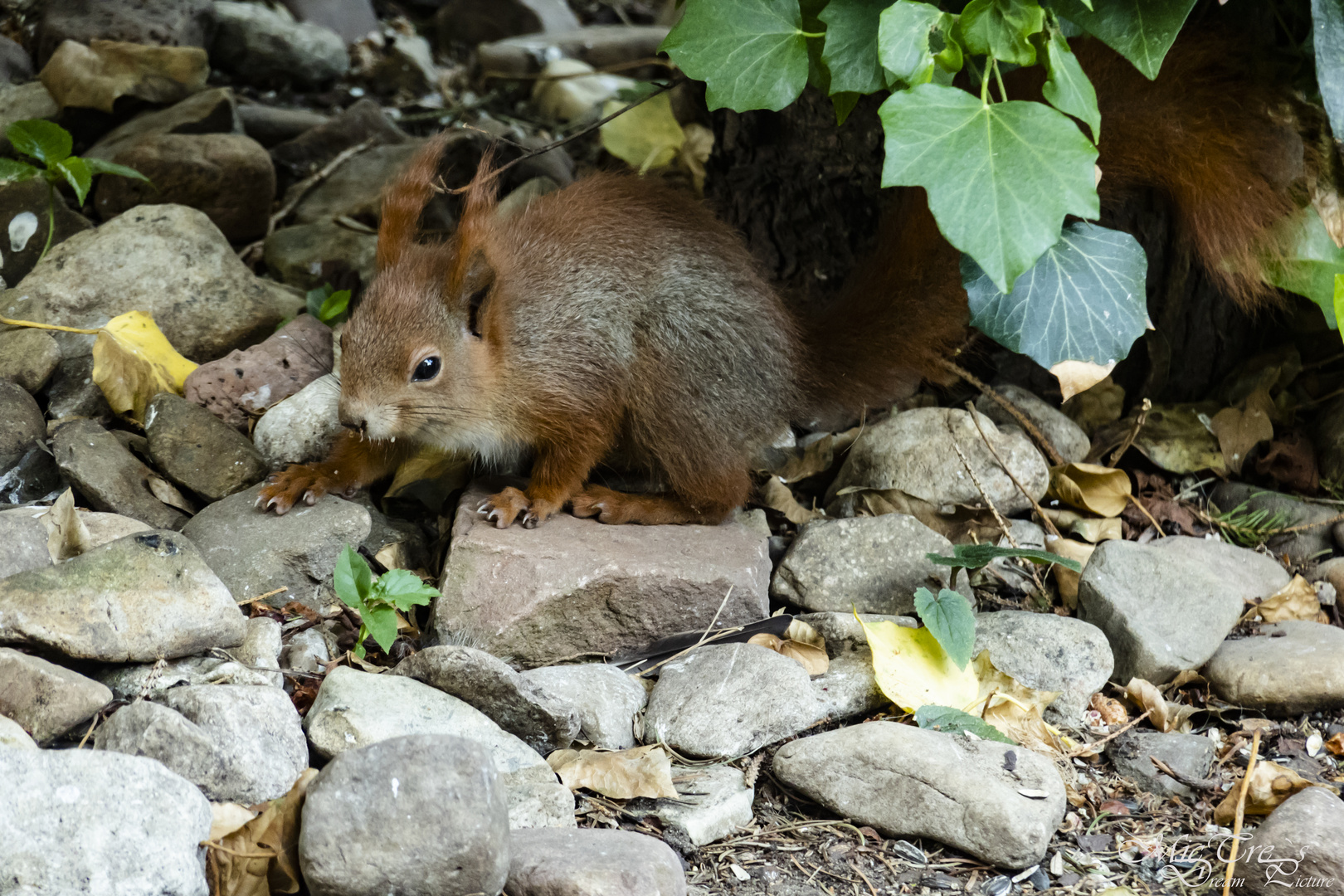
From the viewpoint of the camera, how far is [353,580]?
237 centimetres

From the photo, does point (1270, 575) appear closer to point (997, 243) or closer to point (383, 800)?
point (997, 243)

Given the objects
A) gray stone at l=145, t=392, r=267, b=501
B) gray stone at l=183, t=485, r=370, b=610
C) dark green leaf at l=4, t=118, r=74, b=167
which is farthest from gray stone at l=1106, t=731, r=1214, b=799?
dark green leaf at l=4, t=118, r=74, b=167

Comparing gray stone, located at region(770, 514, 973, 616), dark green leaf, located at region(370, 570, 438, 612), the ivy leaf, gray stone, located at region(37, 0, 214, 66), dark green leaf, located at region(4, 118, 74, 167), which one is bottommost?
gray stone, located at region(770, 514, 973, 616)

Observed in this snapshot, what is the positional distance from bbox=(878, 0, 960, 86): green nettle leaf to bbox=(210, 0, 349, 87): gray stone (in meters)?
3.50

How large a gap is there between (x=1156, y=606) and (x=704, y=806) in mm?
1259

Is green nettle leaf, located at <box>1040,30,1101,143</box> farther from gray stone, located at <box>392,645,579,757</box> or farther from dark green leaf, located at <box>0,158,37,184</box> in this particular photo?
dark green leaf, located at <box>0,158,37,184</box>

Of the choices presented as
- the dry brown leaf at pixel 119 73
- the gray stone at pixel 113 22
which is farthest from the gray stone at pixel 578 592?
the gray stone at pixel 113 22

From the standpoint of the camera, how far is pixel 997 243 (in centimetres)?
206

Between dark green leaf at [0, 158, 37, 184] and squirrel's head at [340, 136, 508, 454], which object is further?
dark green leaf at [0, 158, 37, 184]

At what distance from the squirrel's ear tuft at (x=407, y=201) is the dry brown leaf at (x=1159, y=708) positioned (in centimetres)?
203

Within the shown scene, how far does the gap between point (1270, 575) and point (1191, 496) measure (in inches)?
17.4

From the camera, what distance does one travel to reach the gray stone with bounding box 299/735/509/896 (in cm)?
169

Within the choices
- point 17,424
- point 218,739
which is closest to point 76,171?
point 17,424

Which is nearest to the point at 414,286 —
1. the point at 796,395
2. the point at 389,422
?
the point at 389,422
